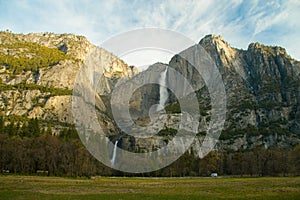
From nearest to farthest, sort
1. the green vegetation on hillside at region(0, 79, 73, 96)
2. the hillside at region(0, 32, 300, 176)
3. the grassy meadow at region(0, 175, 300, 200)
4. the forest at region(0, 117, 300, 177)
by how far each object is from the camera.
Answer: the grassy meadow at region(0, 175, 300, 200) → the forest at region(0, 117, 300, 177) → the hillside at region(0, 32, 300, 176) → the green vegetation on hillside at region(0, 79, 73, 96)

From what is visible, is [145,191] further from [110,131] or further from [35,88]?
[35,88]

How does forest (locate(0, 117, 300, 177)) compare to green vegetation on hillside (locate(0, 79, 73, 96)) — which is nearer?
forest (locate(0, 117, 300, 177))

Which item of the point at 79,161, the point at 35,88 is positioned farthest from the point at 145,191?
the point at 35,88

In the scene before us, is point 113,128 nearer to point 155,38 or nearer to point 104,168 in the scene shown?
point 104,168

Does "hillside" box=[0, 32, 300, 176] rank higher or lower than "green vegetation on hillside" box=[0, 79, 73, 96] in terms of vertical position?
lower

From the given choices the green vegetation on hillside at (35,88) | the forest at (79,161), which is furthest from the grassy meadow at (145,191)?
the green vegetation on hillside at (35,88)

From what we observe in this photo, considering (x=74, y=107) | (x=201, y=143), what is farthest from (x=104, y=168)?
(x=74, y=107)

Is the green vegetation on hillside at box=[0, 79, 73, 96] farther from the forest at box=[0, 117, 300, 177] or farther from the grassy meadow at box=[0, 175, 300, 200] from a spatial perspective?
the grassy meadow at box=[0, 175, 300, 200]

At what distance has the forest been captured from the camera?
7612cm

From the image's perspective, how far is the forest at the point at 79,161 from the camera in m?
76.1

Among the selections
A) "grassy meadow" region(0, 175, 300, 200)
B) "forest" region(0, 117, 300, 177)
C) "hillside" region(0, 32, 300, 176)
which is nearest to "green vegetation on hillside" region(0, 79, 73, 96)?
"hillside" region(0, 32, 300, 176)

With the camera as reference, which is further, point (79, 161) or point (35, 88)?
point (35, 88)

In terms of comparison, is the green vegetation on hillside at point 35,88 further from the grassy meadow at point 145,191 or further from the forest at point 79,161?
the grassy meadow at point 145,191

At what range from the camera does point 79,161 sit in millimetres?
76625
